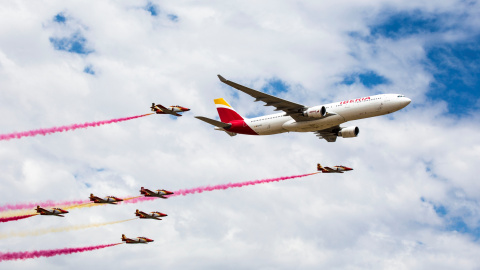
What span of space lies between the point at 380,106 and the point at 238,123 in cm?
2353

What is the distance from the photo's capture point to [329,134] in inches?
3971

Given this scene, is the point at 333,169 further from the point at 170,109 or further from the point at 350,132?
the point at 170,109

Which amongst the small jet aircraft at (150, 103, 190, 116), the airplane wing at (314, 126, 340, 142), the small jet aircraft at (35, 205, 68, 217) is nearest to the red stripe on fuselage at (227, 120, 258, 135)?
the airplane wing at (314, 126, 340, 142)

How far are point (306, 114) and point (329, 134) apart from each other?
52.1ft

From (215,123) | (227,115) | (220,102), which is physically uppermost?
(220,102)

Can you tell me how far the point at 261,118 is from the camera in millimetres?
91875

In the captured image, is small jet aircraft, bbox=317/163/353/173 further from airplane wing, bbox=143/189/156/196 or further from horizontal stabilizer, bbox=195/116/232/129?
airplane wing, bbox=143/189/156/196

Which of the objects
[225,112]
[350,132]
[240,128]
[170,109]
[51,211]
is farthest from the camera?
[225,112]

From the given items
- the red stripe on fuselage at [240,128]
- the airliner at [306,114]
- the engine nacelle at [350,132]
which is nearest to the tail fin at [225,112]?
the red stripe on fuselage at [240,128]

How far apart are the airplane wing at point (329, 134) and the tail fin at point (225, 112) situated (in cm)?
1466

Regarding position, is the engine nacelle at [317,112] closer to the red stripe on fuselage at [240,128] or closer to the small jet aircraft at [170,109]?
the red stripe on fuselage at [240,128]

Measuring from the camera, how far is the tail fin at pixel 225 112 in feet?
324

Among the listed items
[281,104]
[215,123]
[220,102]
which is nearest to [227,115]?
[220,102]

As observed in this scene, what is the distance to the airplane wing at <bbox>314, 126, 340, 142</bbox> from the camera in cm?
9990
